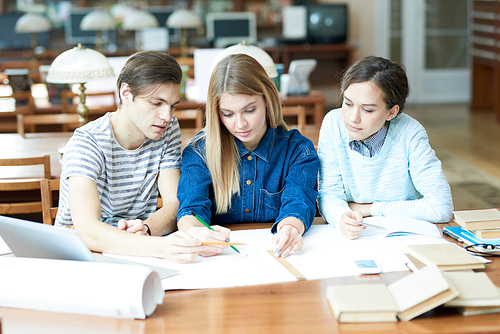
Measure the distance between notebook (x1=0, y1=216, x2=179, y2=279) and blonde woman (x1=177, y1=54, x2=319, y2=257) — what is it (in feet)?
1.02

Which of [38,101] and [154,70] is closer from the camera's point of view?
[154,70]

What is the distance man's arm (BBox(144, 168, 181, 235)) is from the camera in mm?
1457

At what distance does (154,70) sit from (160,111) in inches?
4.2

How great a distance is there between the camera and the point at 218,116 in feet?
4.82

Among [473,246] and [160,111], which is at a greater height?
[160,111]

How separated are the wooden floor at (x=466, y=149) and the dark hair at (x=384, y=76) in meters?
2.17

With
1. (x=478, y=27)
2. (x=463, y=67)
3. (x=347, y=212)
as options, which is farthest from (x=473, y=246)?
(x=463, y=67)

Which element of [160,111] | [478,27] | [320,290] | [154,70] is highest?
[478,27]

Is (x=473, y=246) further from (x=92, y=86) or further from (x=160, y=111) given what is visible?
(x=92, y=86)

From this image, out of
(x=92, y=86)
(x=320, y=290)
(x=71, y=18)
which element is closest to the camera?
(x=320, y=290)

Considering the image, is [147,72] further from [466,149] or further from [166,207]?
[466,149]

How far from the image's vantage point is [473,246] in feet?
4.32

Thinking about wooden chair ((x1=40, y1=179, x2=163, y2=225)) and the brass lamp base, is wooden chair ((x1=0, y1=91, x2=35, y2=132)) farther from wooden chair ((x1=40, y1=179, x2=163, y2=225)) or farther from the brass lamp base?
wooden chair ((x1=40, y1=179, x2=163, y2=225))

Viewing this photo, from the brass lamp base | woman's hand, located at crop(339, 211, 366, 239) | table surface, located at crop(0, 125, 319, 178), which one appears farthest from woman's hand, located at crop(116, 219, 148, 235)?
the brass lamp base
